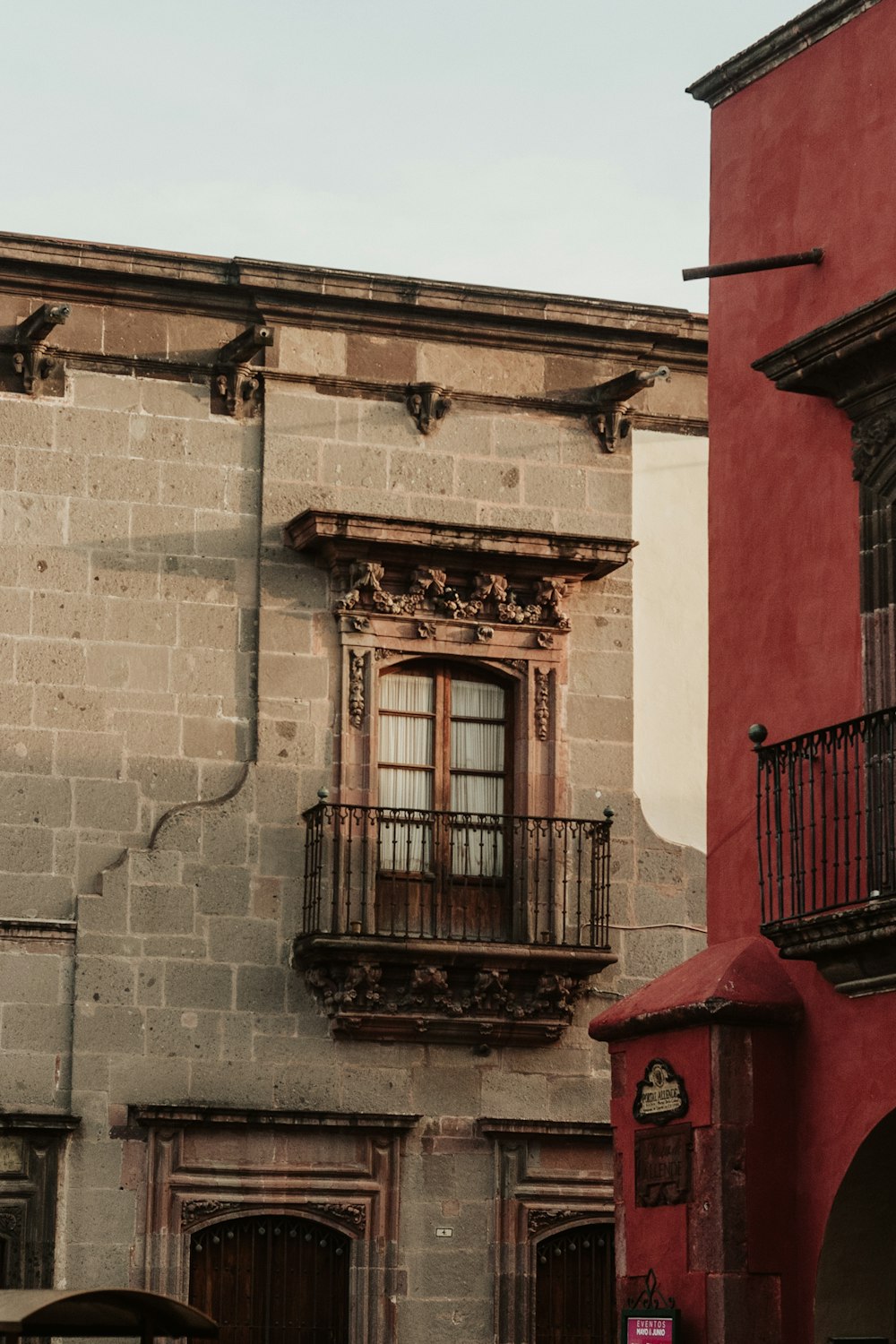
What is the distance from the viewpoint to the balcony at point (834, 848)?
444 inches

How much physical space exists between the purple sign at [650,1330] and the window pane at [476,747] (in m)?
6.16

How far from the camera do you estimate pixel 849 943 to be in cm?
1130

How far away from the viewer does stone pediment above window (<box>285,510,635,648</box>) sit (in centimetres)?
1736

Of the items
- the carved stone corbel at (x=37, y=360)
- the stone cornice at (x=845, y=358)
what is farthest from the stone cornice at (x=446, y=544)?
the stone cornice at (x=845, y=358)

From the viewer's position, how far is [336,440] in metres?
17.9

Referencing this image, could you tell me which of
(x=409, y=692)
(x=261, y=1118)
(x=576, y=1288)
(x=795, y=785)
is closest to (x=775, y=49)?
(x=795, y=785)

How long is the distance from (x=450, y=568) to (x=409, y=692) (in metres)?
0.86

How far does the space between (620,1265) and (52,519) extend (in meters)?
6.83

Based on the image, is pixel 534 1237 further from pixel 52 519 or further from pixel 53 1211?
pixel 52 519

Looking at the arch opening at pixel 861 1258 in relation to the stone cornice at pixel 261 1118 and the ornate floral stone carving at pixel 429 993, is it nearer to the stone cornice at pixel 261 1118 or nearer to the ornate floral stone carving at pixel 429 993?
the ornate floral stone carving at pixel 429 993

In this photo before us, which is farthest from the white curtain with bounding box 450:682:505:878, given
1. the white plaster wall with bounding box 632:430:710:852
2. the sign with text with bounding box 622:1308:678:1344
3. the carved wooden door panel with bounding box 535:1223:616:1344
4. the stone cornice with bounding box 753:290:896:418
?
the stone cornice with bounding box 753:290:896:418

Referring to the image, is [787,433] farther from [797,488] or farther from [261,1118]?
[261,1118]

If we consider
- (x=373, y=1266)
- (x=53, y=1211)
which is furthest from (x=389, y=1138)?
(x=53, y=1211)

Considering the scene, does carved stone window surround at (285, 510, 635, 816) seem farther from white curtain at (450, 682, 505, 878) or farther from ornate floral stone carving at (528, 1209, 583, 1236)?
ornate floral stone carving at (528, 1209, 583, 1236)
